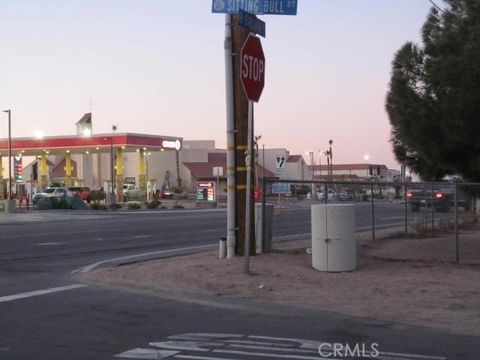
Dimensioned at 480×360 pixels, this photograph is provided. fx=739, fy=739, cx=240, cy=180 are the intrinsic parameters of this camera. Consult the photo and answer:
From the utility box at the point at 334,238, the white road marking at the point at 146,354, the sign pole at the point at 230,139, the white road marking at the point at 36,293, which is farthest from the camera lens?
the sign pole at the point at 230,139

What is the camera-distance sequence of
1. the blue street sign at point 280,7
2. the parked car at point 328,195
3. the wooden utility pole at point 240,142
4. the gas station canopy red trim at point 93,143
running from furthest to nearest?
the gas station canopy red trim at point 93,143 → the parked car at point 328,195 → the wooden utility pole at point 240,142 → the blue street sign at point 280,7

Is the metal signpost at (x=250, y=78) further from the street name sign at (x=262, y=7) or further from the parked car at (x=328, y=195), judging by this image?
the parked car at (x=328, y=195)

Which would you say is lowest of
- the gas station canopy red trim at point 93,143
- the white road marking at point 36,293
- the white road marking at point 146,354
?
the white road marking at point 146,354

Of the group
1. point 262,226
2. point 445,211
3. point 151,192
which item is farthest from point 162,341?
point 151,192

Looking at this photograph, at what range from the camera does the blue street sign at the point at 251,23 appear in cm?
1202

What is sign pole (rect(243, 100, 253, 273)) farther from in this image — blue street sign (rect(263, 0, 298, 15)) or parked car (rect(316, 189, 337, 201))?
parked car (rect(316, 189, 337, 201))

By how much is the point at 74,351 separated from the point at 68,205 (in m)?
46.8

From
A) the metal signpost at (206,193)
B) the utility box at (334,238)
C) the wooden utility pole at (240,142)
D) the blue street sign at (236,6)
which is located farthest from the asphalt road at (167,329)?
the metal signpost at (206,193)

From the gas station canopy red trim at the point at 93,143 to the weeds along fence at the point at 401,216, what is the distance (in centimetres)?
4403

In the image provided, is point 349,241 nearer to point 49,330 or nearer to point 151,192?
point 49,330

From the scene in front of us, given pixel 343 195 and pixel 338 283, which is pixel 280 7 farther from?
pixel 343 195

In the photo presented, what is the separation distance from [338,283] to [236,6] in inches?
203

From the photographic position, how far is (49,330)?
8.27 meters

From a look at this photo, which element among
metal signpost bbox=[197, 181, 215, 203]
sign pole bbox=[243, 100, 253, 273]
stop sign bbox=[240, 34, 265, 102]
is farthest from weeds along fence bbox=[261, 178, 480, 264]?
metal signpost bbox=[197, 181, 215, 203]
